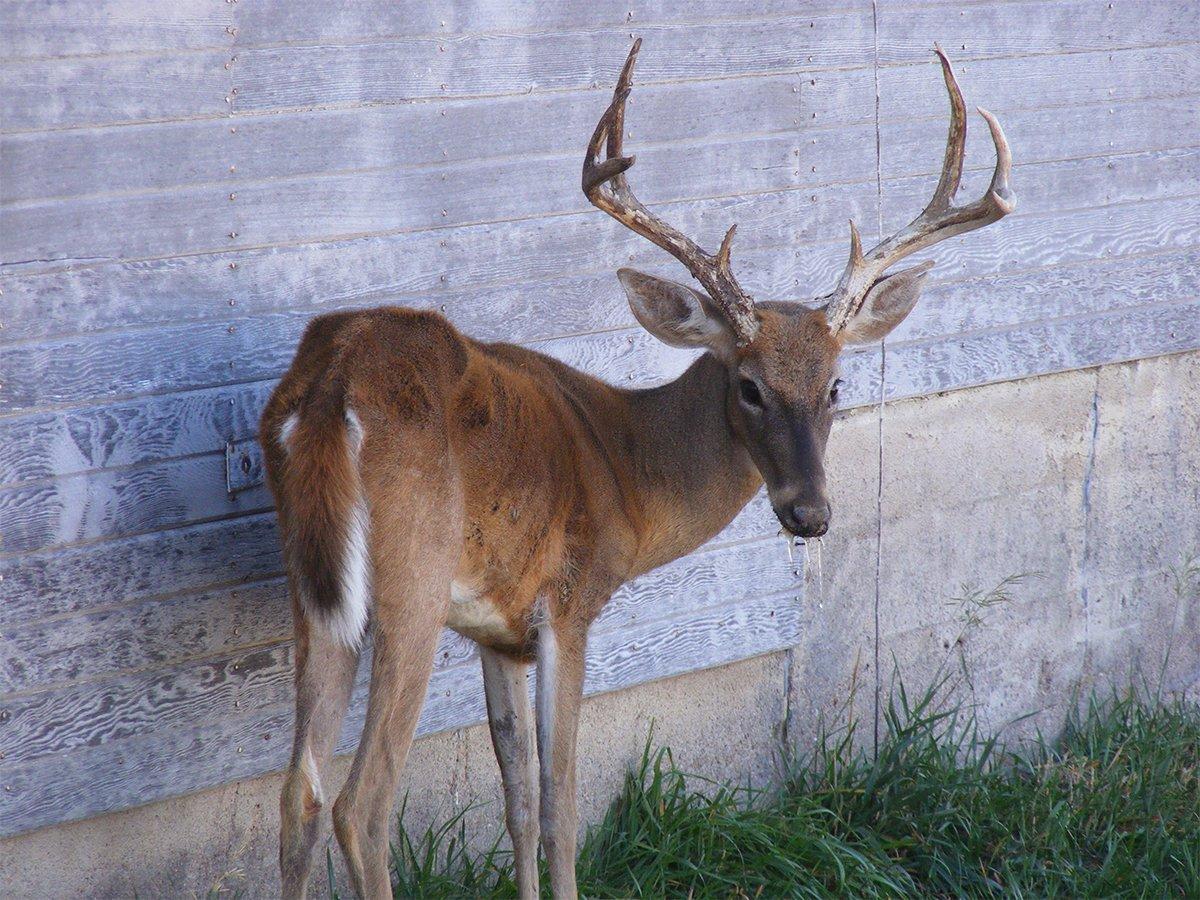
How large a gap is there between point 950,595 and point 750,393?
81.3 inches

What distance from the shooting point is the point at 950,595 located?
565 cm

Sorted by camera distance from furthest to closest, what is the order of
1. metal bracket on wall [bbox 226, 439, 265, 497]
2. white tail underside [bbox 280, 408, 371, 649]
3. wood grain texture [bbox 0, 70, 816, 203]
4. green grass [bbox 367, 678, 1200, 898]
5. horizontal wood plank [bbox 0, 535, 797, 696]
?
1. green grass [bbox 367, 678, 1200, 898]
2. metal bracket on wall [bbox 226, 439, 265, 497]
3. horizontal wood plank [bbox 0, 535, 797, 696]
4. wood grain texture [bbox 0, 70, 816, 203]
5. white tail underside [bbox 280, 408, 371, 649]

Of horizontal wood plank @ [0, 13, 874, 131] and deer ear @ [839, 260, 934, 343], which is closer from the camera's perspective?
horizontal wood plank @ [0, 13, 874, 131]

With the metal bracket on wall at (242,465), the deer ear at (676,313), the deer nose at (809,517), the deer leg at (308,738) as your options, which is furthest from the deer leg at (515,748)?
Result: the deer ear at (676,313)

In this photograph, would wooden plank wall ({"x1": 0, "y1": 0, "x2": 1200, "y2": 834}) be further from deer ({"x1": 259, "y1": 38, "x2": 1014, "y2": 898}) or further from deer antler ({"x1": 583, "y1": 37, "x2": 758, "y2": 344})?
deer antler ({"x1": 583, "y1": 37, "x2": 758, "y2": 344})

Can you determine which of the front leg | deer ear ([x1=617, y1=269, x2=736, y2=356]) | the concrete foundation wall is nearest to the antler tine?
deer ear ([x1=617, y1=269, x2=736, y2=356])

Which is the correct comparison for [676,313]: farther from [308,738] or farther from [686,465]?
[308,738]

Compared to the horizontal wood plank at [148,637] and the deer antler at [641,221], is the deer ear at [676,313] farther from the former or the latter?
the horizontal wood plank at [148,637]

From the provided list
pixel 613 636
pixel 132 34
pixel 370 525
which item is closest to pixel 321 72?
pixel 132 34

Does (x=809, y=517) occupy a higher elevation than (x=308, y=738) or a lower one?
higher

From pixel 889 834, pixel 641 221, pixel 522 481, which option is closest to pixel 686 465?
pixel 522 481

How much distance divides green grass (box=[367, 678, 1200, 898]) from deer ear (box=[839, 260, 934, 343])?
148 centimetres

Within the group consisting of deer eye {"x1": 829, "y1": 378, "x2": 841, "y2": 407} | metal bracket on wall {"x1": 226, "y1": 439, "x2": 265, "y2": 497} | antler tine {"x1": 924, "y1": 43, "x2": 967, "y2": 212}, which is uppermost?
antler tine {"x1": 924, "y1": 43, "x2": 967, "y2": 212}

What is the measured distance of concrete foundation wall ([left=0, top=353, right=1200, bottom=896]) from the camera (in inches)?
179
